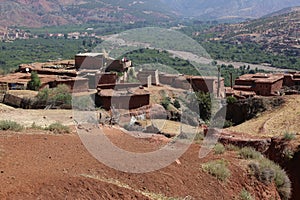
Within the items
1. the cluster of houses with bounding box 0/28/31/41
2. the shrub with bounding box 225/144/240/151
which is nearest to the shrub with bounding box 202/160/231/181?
the shrub with bounding box 225/144/240/151

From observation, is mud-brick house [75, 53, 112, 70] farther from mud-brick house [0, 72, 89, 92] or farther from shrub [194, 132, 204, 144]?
shrub [194, 132, 204, 144]

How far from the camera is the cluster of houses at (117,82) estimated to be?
23.0 m

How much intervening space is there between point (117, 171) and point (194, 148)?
397 cm

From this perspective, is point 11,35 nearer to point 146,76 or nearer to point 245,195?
point 146,76

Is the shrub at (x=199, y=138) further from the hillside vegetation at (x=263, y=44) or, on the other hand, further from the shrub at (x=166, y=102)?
the hillside vegetation at (x=263, y=44)

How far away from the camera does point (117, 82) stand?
1062 inches

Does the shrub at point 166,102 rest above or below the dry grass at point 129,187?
below

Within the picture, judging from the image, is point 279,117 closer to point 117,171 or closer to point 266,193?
point 266,193

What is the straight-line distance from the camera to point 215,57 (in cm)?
8969

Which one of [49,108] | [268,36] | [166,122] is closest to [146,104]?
[166,122]

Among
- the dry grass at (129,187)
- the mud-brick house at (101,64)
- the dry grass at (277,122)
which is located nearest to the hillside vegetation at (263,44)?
the mud-brick house at (101,64)

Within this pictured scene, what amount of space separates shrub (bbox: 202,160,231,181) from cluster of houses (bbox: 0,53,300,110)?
1212cm

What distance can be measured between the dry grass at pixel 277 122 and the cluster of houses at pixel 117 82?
6.32m

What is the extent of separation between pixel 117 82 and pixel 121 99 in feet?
15.4
